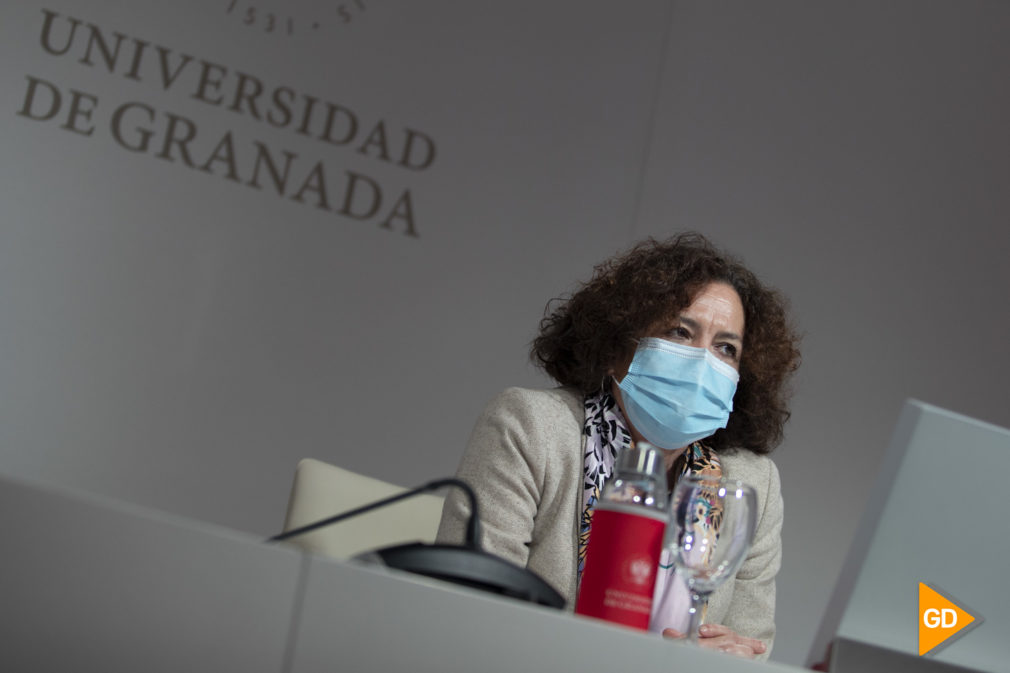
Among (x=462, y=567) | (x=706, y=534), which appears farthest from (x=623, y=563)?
A: (x=462, y=567)

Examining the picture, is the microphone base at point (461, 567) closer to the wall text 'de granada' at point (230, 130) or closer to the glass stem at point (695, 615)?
the glass stem at point (695, 615)

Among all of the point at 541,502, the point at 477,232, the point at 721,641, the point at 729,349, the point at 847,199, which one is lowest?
the point at 721,641

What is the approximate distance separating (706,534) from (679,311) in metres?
0.93

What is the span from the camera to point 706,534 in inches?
37.2

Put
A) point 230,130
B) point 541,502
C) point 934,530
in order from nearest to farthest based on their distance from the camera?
point 934,530 < point 541,502 < point 230,130

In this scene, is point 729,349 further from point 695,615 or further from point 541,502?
point 695,615

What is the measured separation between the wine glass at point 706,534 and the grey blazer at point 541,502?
63 cm

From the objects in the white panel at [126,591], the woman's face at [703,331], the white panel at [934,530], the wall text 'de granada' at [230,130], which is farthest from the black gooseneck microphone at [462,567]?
the wall text 'de granada' at [230,130]

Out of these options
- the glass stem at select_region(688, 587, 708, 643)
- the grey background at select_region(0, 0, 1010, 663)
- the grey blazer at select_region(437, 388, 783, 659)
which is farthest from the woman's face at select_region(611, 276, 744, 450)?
the grey background at select_region(0, 0, 1010, 663)

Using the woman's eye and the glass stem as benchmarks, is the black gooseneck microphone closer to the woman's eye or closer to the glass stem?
the glass stem

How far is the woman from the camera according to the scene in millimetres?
1667

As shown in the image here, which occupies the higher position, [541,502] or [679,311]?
[679,311]

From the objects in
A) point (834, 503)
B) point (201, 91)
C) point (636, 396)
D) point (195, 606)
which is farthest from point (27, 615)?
point (834, 503)

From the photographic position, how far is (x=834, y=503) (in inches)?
140
